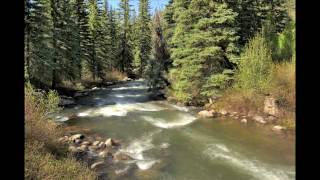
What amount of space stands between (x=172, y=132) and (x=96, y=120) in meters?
5.70

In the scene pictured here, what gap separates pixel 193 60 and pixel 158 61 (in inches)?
338

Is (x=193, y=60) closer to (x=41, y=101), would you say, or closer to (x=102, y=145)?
(x=102, y=145)

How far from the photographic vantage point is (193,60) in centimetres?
2847

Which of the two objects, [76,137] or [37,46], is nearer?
[76,137]

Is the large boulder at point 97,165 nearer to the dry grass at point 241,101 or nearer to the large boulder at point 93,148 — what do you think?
the large boulder at point 93,148

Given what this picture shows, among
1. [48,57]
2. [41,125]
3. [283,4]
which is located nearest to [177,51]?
[48,57]

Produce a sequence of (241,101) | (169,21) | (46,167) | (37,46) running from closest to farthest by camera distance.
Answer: (46,167) → (241,101) → (37,46) → (169,21)

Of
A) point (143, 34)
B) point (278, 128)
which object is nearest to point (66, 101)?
point (278, 128)

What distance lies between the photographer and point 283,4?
40156mm

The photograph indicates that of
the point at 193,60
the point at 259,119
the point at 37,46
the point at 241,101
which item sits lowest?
the point at 259,119

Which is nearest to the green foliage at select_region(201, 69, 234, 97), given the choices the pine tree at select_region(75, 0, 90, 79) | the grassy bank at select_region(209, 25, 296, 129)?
the grassy bank at select_region(209, 25, 296, 129)

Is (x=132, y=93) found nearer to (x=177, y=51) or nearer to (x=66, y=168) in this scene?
(x=177, y=51)

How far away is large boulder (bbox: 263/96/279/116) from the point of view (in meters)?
22.7
